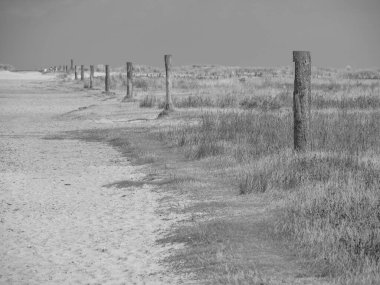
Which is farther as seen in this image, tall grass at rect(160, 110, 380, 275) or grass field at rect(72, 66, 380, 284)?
tall grass at rect(160, 110, 380, 275)

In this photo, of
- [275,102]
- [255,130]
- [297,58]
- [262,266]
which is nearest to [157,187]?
[297,58]

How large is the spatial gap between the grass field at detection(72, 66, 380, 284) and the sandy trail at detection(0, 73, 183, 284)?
553mm

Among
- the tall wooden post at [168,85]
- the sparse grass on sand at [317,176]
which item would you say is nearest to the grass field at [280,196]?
the sparse grass on sand at [317,176]

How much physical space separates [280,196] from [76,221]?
2873 millimetres

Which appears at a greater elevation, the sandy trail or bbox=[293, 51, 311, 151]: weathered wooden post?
bbox=[293, 51, 311, 151]: weathered wooden post

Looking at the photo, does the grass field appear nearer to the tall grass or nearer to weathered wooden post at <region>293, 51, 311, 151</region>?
the tall grass

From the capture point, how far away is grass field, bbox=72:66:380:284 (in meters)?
6.36

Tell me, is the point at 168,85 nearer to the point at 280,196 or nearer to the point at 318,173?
the point at 318,173

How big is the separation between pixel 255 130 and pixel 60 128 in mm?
7593

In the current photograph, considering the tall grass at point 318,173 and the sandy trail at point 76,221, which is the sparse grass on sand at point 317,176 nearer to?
the tall grass at point 318,173

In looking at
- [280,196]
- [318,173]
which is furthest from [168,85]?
[280,196]

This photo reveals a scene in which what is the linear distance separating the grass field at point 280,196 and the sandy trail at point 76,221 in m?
Result: 0.55

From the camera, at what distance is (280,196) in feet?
30.6

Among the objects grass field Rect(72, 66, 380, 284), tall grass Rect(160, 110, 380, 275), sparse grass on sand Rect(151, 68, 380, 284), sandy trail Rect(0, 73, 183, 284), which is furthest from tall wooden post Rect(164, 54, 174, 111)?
sandy trail Rect(0, 73, 183, 284)
